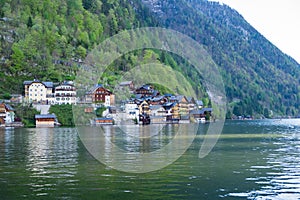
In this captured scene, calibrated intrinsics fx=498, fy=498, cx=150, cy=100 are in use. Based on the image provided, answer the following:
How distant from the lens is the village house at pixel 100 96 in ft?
495

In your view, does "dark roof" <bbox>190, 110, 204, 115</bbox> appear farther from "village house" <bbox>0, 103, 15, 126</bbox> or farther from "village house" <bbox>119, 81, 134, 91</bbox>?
"village house" <bbox>0, 103, 15, 126</bbox>

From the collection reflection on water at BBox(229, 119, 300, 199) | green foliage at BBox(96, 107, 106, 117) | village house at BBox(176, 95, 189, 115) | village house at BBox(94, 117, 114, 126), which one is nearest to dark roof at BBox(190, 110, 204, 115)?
village house at BBox(176, 95, 189, 115)

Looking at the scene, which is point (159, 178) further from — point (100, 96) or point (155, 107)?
point (155, 107)

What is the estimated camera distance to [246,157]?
143ft

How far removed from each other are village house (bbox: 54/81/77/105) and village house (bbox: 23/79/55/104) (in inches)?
93.1

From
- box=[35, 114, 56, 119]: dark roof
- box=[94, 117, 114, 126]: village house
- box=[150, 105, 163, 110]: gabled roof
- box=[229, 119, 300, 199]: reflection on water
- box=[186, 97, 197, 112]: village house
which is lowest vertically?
box=[229, 119, 300, 199]: reflection on water

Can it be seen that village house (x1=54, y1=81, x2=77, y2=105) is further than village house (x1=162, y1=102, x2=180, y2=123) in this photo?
No

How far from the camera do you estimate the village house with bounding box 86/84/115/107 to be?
15075 centimetres

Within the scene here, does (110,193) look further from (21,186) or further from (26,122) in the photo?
(26,122)

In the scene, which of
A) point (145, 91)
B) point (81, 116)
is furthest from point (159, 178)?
point (145, 91)

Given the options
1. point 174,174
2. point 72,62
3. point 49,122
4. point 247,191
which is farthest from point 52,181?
Answer: point 72,62

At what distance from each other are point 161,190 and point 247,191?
4.74 meters

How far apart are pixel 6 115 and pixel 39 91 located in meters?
22.5

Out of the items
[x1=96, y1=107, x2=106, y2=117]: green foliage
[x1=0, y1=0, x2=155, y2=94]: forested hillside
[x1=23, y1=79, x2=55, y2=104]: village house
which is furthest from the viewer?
[x1=0, y1=0, x2=155, y2=94]: forested hillside
